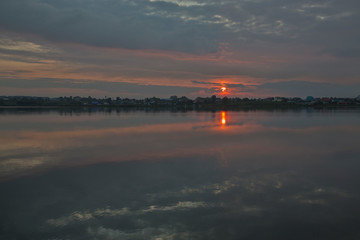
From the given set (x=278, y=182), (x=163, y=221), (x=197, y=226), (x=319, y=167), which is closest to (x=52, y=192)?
(x=163, y=221)

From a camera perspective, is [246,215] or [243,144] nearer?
[246,215]

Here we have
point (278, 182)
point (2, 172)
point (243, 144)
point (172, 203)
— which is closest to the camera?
point (172, 203)

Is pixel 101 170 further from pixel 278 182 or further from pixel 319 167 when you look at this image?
pixel 319 167

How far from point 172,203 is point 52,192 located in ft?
19.2

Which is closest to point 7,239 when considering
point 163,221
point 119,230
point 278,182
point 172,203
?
point 119,230

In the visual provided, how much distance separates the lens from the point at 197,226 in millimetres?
9094

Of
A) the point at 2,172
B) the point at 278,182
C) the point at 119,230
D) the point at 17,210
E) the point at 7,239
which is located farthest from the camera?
the point at 2,172

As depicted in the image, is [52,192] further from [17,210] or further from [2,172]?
[2,172]

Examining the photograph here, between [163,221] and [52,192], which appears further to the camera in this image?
[52,192]

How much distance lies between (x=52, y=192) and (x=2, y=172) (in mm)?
5443

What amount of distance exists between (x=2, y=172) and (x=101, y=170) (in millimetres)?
5684

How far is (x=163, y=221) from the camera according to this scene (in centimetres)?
945

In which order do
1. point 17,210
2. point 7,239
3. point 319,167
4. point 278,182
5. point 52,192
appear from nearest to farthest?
point 7,239, point 17,210, point 52,192, point 278,182, point 319,167

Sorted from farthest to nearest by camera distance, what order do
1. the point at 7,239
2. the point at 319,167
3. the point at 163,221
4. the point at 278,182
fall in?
the point at 319,167
the point at 278,182
the point at 163,221
the point at 7,239
